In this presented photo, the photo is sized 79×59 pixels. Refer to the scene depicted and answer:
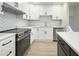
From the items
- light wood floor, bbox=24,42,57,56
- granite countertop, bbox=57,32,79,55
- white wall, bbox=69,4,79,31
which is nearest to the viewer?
granite countertop, bbox=57,32,79,55

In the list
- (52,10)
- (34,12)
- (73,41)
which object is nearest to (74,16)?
(52,10)

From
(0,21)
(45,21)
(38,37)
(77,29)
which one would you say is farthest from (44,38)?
(0,21)

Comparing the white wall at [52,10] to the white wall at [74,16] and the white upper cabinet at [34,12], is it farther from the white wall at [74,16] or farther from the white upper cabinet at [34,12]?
the white wall at [74,16]

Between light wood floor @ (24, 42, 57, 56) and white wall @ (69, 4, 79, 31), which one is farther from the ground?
white wall @ (69, 4, 79, 31)

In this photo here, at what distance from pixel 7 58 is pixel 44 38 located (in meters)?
6.22

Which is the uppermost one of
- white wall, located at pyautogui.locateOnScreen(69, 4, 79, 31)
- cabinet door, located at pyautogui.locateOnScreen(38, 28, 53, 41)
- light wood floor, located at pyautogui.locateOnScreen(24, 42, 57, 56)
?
white wall, located at pyautogui.locateOnScreen(69, 4, 79, 31)

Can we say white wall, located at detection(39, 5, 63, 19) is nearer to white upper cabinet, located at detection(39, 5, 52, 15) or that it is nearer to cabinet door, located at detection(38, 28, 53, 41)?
white upper cabinet, located at detection(39, 5, 52, 15)

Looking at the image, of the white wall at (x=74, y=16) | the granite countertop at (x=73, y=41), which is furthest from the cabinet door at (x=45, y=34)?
the granite countertop at (x=73, y=41)

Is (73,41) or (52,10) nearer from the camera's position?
(73,41)

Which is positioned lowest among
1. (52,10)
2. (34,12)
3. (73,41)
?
(73,41)

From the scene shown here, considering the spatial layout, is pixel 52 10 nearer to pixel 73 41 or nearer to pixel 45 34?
pixel 45 34

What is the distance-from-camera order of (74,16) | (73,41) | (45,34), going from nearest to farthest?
(73,41), (45,34), (74,16)

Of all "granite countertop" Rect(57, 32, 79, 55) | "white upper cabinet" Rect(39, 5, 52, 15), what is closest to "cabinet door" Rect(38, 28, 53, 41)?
"white upper cabinet" Rect(39, 5, 52, 15)

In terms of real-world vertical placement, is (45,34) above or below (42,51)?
above
